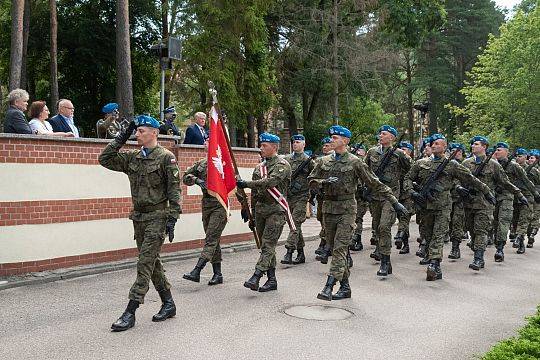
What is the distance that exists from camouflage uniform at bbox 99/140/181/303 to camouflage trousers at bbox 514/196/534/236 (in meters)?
9.17

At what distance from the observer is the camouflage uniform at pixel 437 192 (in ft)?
30.7

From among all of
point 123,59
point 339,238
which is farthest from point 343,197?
point 123,59

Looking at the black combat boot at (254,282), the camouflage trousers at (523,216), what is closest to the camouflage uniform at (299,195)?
the black combat boot at (254,282)

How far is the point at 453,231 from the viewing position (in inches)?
445

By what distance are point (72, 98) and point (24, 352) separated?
26312 millimetres

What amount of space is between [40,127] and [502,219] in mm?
8549

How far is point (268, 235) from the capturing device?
319 inches

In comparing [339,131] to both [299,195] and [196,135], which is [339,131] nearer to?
[299,195]

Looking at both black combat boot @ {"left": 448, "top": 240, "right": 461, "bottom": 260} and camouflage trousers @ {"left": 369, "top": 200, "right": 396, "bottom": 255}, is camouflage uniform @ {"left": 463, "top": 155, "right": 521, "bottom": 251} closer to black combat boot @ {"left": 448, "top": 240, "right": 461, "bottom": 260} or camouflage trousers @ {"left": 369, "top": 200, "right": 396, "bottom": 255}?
black combat boot @ {"left": 448, "top": 240, "right": 461, "bottom": 260}

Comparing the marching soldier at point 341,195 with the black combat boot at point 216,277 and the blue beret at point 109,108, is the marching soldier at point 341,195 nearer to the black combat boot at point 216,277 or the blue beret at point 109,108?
the black combat boot at point 216,277

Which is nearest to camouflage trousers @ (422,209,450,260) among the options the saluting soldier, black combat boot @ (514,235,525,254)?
black combat boot @ (514,235,525,254)

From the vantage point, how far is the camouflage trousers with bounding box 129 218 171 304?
6074 millimetres

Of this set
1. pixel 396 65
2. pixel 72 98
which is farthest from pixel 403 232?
pixel 72 98

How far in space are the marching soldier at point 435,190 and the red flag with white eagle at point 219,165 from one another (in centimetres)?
305
